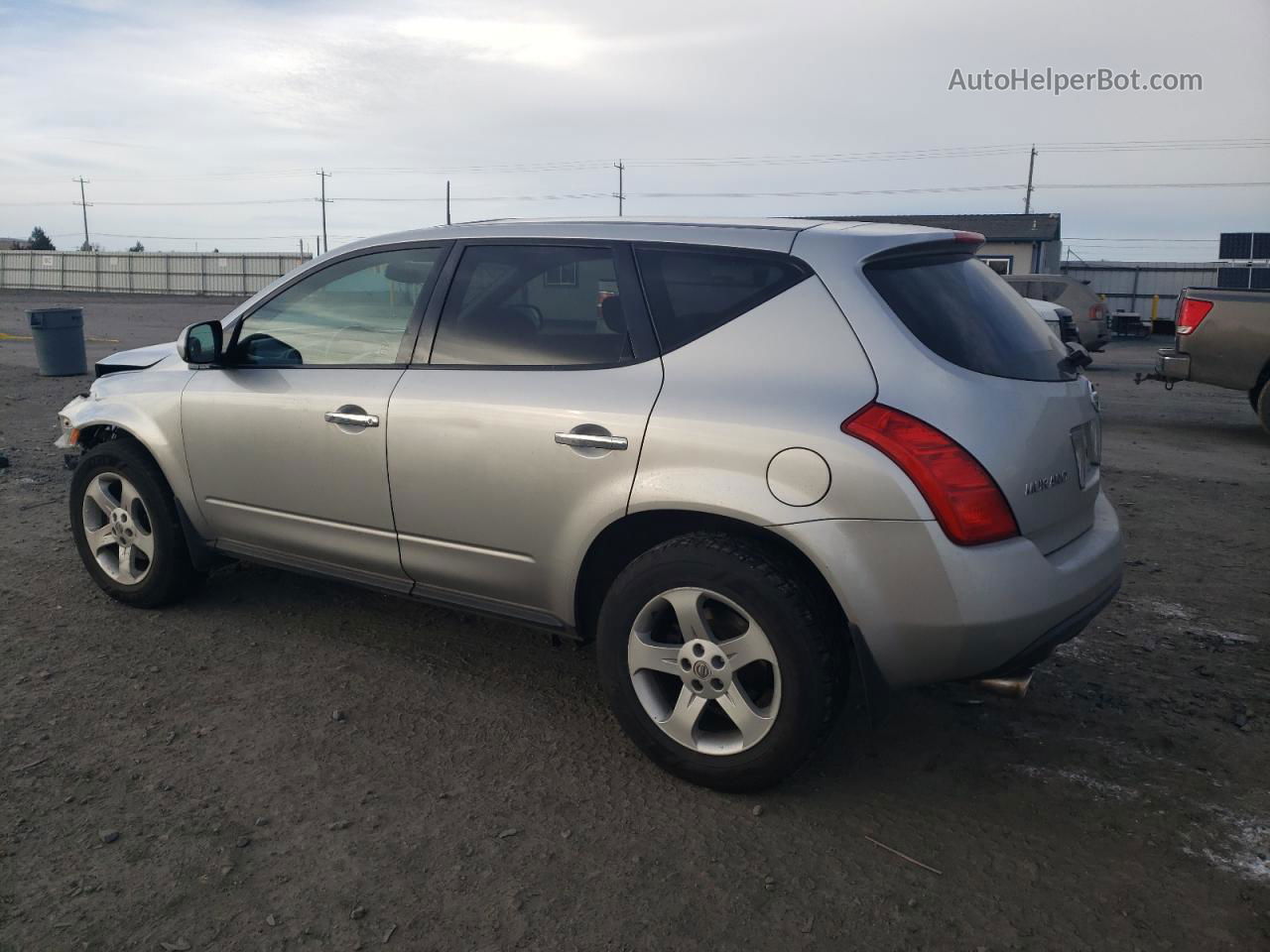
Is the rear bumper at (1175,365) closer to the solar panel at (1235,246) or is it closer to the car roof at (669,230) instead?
the car roof at (669,230)

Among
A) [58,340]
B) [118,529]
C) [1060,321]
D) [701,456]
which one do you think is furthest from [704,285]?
[58,340]

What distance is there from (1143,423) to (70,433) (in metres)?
10.9

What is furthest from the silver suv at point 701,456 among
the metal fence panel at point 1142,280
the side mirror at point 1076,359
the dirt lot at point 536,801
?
the metal fence panel at point 1142,280

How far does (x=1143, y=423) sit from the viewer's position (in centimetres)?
1183

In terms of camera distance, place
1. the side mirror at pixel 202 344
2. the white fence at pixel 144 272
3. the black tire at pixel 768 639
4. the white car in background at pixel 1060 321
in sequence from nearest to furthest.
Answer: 1. the black tire at pixel 768 639
2. the side mirror at pixel 202 344
3. the white car in background at pixel 1060 321
4. the white fence at pixel 144 272

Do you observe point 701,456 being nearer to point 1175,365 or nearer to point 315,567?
point 315,567

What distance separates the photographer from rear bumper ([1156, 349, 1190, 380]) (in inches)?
439

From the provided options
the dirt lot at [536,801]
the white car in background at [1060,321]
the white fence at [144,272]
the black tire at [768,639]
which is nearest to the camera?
the dirt lot at [536,801]

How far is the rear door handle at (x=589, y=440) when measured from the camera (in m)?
3.31

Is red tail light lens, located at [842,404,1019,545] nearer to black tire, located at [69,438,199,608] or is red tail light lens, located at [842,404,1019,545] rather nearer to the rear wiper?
the rear wiper

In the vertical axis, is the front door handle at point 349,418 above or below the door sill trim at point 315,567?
above

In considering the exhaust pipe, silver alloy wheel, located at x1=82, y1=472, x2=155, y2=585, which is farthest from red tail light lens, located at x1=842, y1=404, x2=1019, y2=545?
silver alloy wheel, located at x1=82, y1=472, x2=155, y2=585

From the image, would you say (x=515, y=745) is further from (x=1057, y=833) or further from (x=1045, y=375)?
(x=1045, y=375)

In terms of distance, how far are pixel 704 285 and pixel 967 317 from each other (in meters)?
0.84
